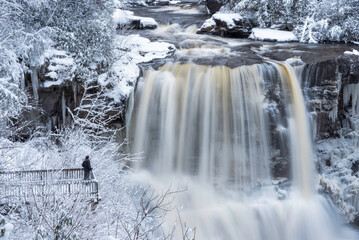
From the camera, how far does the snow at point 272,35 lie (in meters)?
22.3

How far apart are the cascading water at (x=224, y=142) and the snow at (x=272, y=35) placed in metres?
7.09

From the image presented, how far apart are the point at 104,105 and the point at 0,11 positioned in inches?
180

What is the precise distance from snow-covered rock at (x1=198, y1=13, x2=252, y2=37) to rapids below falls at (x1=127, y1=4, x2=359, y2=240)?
320 inches

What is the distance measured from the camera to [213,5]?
28.7 metres

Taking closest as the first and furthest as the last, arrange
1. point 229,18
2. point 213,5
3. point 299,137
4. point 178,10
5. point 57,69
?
point 57,69 → point 299,137 → point 229,18 → point 213,5 → point 178,10

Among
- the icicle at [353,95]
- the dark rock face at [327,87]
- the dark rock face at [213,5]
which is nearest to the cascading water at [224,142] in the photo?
the dark rock face at [327,87]

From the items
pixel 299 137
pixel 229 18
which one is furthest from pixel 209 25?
pixel 299 137

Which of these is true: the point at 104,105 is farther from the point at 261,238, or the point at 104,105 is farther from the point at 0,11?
the point at 261,238

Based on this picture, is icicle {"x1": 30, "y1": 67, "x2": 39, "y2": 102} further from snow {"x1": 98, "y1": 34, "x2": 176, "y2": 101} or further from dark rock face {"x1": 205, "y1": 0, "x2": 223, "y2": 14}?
dark rock face {"x1": 205, "y1": 0, "x2": 223, "y2": 14}

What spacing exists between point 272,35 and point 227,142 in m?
10.1

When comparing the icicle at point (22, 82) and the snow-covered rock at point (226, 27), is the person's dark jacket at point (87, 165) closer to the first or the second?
the icicle at point (22, 82)

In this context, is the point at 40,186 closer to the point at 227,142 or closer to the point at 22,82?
the point at 22,82

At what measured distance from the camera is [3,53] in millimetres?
12508

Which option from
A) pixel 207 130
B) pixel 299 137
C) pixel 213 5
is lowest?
pixel 299 137
